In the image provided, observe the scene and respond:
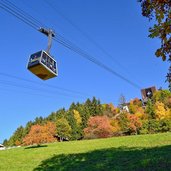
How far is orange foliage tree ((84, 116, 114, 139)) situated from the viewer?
93081 millimetres

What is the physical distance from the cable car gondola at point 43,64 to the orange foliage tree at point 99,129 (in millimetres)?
76768

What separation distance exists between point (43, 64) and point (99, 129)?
79.4 metres

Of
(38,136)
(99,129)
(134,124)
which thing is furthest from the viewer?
(134,124)

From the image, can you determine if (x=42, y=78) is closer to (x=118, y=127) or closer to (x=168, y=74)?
(x=168, y=74)

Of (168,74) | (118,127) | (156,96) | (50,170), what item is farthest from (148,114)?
(168,74)

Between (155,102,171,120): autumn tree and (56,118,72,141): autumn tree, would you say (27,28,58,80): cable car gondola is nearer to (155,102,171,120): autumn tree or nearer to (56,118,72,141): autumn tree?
(155,102,171,120): autumn tree

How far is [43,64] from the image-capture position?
16047mm

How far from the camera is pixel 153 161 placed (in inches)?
766

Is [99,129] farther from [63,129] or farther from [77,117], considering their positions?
[77,117]

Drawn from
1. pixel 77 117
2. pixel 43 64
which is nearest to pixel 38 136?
pixel 77 117

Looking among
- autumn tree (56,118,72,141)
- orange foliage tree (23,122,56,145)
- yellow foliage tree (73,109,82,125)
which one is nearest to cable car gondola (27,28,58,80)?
orange foliage tree (23,122,56,145)

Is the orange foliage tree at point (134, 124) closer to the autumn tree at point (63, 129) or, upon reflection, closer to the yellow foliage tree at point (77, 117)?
the autumn tree at point (63, 129)

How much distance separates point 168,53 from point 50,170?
16.9 meters

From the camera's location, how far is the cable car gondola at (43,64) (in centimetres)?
1599
